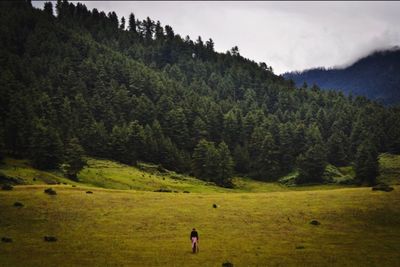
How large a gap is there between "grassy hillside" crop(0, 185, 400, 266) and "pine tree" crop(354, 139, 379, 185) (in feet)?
257

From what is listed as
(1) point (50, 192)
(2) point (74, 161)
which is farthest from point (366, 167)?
(1) point (50, 192)

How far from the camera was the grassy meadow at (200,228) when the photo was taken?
38719 mm

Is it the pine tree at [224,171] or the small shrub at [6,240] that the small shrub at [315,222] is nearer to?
the small shrub at [6,240]

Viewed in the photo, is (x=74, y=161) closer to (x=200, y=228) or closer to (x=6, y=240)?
(x=200, y=228)

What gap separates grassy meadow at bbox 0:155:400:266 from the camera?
127 feet

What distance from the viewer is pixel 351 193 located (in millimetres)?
65062

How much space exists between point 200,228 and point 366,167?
348ft

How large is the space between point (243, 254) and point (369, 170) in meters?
113

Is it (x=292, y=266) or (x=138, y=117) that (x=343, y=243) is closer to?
(x=292, y=266)

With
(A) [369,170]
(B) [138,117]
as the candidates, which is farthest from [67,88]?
(A) [369,170]

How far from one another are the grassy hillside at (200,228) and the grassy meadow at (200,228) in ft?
0.32

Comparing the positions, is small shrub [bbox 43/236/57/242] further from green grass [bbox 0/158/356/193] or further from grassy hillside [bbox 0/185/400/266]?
green grass [bbox 0/158/356/193]

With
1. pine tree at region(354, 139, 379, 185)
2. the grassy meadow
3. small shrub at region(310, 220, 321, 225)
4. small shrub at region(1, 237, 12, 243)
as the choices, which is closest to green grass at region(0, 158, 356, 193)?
pine tree at region(354, 139, 379, 185)

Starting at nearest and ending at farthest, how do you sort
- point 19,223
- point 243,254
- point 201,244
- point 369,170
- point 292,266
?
point 292,266 < point 243,254 < point 201,244 < point 19,223 < point 369,170
